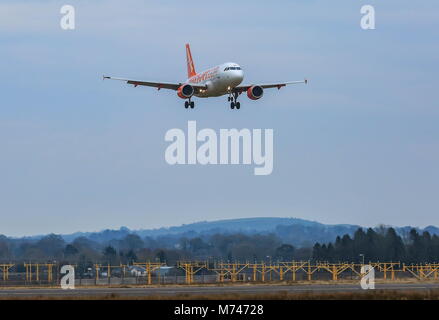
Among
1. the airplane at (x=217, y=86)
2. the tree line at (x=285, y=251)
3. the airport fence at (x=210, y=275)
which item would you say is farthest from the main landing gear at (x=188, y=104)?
the tree line at (x=285, y=251)

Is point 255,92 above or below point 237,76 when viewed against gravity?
below

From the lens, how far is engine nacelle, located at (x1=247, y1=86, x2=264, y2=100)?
10888 centimetres

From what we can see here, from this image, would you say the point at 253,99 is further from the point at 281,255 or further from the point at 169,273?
the point at 281,255

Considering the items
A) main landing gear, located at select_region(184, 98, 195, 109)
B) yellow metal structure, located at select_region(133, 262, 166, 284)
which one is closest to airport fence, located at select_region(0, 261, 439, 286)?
yellow metal structure, located at select_region(133, 262, 166, 284)

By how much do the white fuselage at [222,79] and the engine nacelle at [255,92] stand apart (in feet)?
7.53

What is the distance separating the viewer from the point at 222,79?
105125 mm

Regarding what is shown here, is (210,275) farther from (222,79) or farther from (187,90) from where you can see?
(222,79)

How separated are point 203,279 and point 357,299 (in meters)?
50.1

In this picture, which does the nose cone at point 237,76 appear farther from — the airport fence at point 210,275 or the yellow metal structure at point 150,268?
the yellow metal structure at point 150,268

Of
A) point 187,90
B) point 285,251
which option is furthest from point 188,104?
point 285,251

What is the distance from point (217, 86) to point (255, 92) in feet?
15.4
